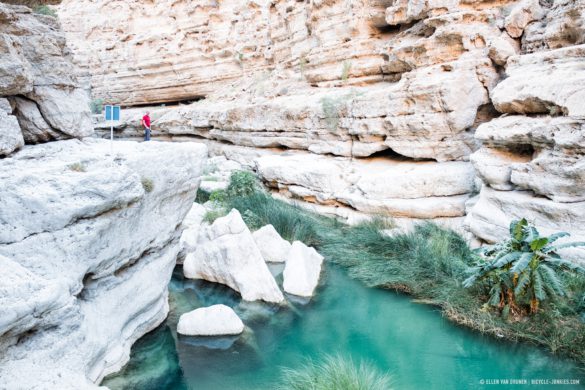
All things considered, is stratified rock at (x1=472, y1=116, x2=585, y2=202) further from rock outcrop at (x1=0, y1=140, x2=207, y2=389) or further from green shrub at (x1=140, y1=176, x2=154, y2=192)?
green shrub at (x1=140, y1=176, x2=154, y2=192)

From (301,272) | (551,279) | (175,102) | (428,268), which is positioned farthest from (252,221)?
(175,102)

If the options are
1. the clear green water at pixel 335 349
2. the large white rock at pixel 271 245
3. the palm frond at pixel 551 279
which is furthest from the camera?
the large white rock at pixel 271 245

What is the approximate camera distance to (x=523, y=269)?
482cm

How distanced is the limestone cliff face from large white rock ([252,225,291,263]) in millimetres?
2189

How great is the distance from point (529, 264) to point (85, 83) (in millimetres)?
19824

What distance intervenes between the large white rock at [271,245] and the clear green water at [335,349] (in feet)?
4.53

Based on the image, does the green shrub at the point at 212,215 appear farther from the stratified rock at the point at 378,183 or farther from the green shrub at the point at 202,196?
the stratified rock at the point at 378,183

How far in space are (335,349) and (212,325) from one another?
1.55 meters

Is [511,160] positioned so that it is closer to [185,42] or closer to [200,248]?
[200,248]

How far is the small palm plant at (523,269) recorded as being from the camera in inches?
190

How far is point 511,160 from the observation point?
7012 mm

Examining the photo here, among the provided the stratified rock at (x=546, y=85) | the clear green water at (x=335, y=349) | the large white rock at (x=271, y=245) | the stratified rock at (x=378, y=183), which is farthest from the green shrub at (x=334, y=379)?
the stratified rock at (x=546, y=85)

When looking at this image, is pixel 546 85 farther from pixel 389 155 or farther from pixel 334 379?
pixel 334 379

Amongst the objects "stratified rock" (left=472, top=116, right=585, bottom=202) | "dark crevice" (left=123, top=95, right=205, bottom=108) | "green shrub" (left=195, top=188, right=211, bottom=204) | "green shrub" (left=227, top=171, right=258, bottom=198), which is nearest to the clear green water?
"stratified rock" (left=472, top=116, right=585, bottom=202)
